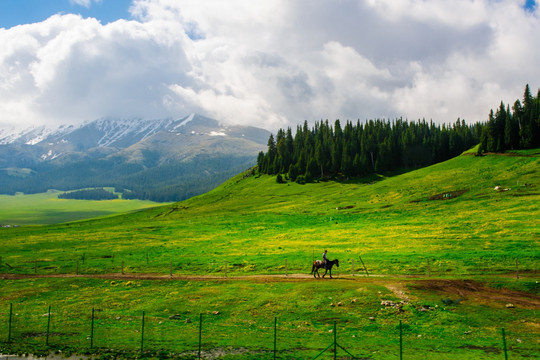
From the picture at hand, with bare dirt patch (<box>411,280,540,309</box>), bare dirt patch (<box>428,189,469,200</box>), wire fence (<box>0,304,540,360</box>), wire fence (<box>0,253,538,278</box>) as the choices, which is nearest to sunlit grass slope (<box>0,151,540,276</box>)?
wire fence (<box>0,253,538,278</box>)

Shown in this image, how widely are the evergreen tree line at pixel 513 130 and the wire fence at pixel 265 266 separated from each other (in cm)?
11141

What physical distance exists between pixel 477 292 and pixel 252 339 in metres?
23.3

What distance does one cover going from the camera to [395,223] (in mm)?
84250

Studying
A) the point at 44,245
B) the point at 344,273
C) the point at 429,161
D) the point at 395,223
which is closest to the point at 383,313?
the point at 344,273

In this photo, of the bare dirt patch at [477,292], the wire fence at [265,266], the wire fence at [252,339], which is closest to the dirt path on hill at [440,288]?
the bare dirt patch at [477,292]

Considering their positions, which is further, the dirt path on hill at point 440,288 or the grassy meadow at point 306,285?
the dirt path on hill at point 440,288

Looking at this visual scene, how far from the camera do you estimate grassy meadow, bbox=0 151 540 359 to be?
90.5ft

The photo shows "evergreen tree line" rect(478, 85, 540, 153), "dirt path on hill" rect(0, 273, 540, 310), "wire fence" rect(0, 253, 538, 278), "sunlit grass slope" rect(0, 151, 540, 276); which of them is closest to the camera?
"dirt path on hill" rect(0, 273, 540, 310)

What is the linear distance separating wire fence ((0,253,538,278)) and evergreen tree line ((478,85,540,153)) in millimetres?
111409

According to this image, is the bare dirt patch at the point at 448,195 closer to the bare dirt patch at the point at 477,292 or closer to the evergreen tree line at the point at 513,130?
the evergreen tree line at the point at 513,130

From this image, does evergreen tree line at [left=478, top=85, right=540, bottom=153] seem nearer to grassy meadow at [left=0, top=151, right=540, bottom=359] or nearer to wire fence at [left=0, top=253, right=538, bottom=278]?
grassy meadow at [left=0, top=151, right=540, bottom=359]

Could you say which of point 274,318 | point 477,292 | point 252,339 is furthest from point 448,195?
point 252,339

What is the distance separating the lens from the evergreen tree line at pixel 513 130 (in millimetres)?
136750

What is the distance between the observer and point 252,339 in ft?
92.3
